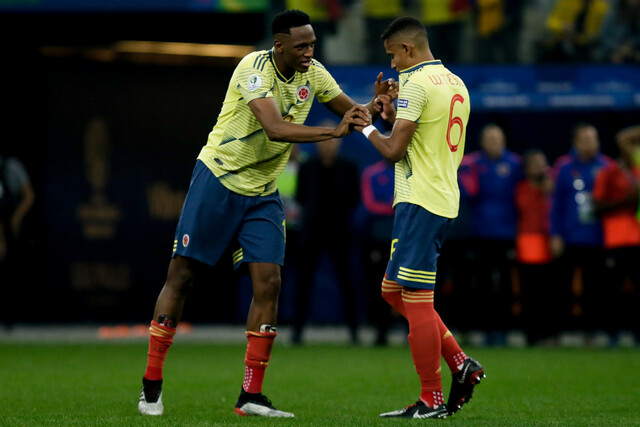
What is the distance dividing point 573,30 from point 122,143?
243 inches

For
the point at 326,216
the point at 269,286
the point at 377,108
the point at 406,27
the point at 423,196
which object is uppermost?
the point at 406,27

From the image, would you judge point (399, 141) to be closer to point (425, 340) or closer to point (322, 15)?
point (425, 340)

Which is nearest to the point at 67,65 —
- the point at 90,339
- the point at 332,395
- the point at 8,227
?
the point at 8,227

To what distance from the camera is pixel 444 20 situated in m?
14.1

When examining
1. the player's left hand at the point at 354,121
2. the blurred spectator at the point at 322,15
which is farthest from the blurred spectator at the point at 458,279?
the player's left hand at the point at 354,121

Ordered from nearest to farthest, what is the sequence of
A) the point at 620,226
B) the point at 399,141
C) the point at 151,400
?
the point at 399,141 < the point at 151,400 < the point at 620,226

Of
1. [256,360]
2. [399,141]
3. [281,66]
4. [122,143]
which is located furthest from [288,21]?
[122,143]

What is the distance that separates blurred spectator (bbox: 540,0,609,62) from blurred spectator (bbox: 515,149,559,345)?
207cm

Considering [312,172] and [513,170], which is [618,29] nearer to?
[513,170]

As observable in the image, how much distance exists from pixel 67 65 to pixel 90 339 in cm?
406

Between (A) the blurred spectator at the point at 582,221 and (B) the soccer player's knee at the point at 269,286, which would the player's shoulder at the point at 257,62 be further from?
(A) the blurred spectator at the point at 582,221

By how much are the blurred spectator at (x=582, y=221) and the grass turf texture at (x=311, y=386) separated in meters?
0.94

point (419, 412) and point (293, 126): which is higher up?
point (293, 126)

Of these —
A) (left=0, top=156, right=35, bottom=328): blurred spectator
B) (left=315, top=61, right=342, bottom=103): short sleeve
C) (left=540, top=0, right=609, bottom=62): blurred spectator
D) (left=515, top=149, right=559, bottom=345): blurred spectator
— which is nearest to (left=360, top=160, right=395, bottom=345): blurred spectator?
(left=515, top=149, right=559, bottom=345): blurred spectator
